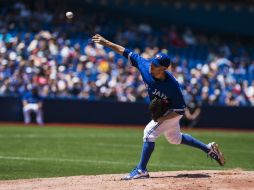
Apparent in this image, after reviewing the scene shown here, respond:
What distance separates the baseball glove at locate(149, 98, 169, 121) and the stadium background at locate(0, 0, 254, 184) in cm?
368

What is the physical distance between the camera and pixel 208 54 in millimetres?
28750

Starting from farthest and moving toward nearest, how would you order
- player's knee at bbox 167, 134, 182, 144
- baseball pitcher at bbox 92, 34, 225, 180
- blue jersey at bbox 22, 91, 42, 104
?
blue jersey at bbox 22, 91, 42, 104
player's knee at bbox 167, 134, 182, 144
baseball pitcher at bbox 92, 34, 225, 180

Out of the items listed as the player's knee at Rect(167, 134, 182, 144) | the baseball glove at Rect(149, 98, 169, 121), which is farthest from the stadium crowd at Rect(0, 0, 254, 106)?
the baseball glove at Rect(149, 98, 169, 121)

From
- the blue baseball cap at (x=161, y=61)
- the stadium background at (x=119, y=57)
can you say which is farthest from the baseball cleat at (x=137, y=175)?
the stadium background at (x=119, y=57)

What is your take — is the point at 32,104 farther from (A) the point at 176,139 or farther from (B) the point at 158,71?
(B) the point at 158,71

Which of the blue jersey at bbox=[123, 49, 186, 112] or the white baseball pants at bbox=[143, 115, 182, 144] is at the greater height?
the blue jersey at bbox=[123, 49, 186, 112]

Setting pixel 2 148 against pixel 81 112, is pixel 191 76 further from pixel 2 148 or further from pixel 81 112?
pixel 2 148

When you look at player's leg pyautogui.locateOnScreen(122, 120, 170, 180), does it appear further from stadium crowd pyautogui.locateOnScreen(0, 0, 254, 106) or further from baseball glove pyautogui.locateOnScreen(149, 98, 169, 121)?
stadium crowd pyautogui.locateOnScreen(0, 0, 254, 106)

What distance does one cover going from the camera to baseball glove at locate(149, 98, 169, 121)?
9211 millimetres

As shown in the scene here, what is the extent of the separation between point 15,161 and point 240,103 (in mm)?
15014

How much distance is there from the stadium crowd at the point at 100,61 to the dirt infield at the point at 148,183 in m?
13.8

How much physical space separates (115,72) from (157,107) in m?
15.0

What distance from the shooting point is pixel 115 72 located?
79.4 ft

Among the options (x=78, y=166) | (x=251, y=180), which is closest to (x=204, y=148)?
(x=251, y=180)
